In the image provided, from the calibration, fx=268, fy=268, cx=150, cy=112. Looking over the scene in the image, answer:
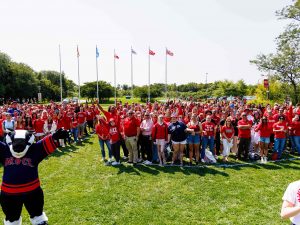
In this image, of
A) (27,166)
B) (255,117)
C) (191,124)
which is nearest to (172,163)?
(191,124)

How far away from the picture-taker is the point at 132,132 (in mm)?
10219

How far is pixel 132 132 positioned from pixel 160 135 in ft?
3.58

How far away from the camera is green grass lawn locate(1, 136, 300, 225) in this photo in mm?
6055

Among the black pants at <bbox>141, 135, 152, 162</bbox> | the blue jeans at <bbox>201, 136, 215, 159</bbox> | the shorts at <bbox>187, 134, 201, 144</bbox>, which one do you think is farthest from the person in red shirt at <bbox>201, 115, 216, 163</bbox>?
the black pants at <bbox>141, 135, 152, 162</bbox>

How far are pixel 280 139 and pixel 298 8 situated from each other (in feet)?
67.4

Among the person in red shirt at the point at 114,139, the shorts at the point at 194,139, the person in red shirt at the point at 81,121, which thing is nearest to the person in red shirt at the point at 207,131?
the shorts at the point at 194,139

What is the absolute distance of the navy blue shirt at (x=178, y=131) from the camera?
9.60 metres

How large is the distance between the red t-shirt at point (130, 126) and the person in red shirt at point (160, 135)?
28.0 inches

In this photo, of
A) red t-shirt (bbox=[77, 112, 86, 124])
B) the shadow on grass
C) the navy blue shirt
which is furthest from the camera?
red t-shirt (bbox=[77, 112, 86, 124])

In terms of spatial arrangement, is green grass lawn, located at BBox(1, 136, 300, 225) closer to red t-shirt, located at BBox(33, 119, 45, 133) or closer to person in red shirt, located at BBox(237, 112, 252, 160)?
person in red shirt, located at BBox(237, 112, 252, 160)

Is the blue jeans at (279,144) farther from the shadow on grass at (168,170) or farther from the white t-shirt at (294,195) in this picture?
the white t-shirt at (294,195)

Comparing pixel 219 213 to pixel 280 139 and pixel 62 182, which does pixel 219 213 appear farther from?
pixel 280 139

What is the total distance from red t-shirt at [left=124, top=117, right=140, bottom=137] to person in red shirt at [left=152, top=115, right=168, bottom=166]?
0.71m

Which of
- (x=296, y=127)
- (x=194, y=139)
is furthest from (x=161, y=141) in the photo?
(x=296, y=127)
